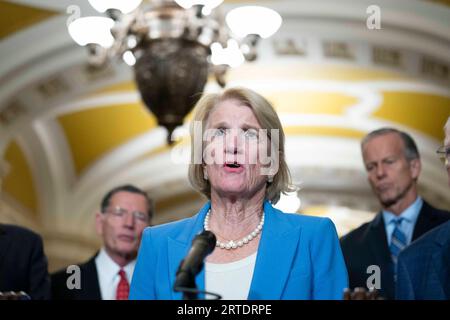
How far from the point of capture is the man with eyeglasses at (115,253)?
4.48 meters

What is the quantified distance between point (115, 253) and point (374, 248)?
50.9 inches

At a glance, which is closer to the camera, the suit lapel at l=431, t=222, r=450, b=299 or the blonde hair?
the blonde hair

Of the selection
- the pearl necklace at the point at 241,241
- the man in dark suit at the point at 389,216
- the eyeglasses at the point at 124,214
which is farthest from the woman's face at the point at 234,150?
the eyeglasses at the point at 124,214

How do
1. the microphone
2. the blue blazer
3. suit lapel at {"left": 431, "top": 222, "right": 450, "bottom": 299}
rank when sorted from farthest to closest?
suit lapel at {"left": 431, "top": 222, "right": 450, "bottom": 299} < the blue blazer < the microphone

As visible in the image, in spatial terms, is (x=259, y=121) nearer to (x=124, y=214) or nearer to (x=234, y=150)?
(x=234, y=150)

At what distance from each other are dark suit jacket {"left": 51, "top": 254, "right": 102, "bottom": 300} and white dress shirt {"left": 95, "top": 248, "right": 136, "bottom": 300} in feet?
0.10

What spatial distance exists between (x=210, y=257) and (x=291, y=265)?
0.82ft

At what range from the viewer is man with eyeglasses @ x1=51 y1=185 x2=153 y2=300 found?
448cm

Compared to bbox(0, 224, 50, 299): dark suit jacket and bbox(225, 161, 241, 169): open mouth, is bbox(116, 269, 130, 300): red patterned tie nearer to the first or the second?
bbox(0, 224, 50, 299): dark suit jacket

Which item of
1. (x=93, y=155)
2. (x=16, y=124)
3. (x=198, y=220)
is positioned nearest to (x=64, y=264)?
(x=93, y=155)

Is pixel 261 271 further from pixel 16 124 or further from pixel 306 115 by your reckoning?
pixel 306 115

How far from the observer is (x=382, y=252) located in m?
4.27

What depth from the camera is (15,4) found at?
1027cm

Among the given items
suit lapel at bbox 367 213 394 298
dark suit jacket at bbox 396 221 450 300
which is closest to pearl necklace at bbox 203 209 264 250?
dark suit jacket at bbox 396 221 450 300
